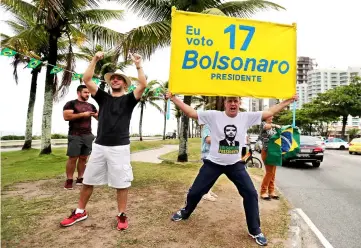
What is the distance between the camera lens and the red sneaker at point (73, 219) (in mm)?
3728

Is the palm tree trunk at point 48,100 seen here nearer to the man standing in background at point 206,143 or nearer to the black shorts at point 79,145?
the black shorts at point 79,145

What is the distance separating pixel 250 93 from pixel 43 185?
16.0ft

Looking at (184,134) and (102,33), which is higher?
(102,33)

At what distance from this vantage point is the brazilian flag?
5.53 m

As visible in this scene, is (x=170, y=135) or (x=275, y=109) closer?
(x=275, y=109)

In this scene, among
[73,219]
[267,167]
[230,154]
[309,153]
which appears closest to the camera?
[230,154]

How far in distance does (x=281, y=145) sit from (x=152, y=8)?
813 cm

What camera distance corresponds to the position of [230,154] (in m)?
3.67

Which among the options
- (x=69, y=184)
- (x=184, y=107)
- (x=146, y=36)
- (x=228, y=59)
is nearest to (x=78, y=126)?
(x=69, y=184)

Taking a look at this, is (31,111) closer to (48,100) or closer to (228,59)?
(48,100)

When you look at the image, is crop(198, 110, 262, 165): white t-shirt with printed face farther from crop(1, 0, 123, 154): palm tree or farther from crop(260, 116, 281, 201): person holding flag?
crop(1, 0, 123, 154): palm tree

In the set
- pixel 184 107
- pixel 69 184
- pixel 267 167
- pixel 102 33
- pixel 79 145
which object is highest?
pixel 102 33

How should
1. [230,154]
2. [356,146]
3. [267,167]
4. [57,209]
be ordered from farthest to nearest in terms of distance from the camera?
[356,146]
[267,167]
[57,209]
[230,154]

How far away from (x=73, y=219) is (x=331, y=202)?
5341 mm
